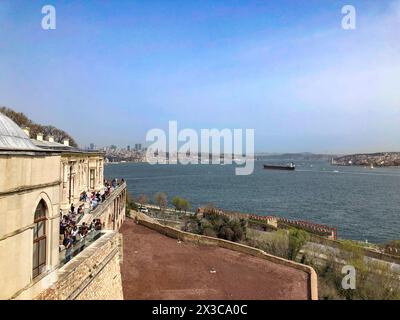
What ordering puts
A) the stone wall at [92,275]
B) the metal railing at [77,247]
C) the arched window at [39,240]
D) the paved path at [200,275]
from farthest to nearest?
the paved path at [200,275], the metal railing at [77,247], the stone wall at [92,275], the arched window at [39,240]

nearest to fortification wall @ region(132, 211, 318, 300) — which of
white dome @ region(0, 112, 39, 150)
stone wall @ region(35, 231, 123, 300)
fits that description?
stone wall @ region(35, 231, 123, 300)

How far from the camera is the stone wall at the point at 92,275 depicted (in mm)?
7473

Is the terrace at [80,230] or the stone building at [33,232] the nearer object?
the stone building at [33,232]

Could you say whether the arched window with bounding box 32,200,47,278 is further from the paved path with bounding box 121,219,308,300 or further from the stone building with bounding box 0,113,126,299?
the paved path with bounding box 121,219,308,300

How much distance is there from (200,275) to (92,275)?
10.4 metres

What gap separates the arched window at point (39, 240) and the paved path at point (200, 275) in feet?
30.9

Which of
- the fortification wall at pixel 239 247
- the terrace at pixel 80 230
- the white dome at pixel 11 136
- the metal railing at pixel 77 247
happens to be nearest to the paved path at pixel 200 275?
the fortification wall at pixel 239 247

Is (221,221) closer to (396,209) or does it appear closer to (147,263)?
(147,263)

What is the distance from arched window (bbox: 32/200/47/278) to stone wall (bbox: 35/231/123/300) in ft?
1.49

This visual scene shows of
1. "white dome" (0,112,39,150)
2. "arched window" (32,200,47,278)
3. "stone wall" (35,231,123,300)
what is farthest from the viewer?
"stone wall" (35,231,123,300)

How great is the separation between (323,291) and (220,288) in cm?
735

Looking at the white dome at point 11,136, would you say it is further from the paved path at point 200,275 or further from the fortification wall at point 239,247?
the fortification wall at point 239,247

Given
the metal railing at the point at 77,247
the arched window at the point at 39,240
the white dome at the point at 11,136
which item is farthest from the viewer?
the metal railing at the point at 77,247

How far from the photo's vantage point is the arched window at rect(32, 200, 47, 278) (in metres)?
6.59
